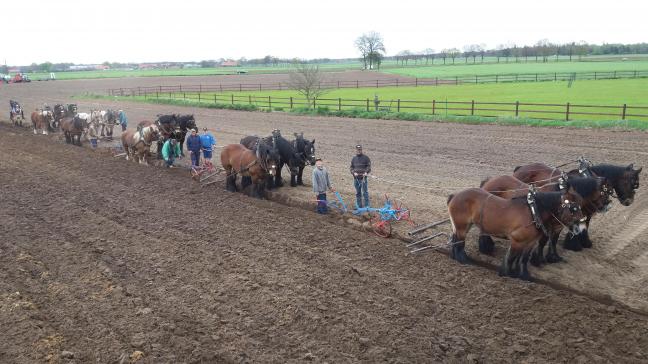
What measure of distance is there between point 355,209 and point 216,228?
3157mm

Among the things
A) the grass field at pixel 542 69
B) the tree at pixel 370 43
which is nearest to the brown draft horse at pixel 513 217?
the grass field at pixel 542 69

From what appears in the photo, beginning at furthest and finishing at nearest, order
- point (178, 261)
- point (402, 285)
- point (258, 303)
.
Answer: point (178, 261)
point (402, 285)
point (258, 303)

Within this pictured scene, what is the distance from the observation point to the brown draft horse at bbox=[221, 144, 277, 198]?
1308 centimetres

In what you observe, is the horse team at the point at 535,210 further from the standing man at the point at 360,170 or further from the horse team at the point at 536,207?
the standing man at the point at 360,170

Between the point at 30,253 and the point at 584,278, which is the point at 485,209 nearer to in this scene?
the point at 584,278

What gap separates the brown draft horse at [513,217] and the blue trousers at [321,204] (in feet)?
12.3

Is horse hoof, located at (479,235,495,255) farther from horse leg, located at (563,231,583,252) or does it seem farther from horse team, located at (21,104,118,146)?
horse team, located at (21,104,118,146)

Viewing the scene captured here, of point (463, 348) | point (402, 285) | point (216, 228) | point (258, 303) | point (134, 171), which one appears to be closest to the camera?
point (463, 348)

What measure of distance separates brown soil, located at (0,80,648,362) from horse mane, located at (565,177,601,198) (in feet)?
4.11

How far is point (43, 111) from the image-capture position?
26.3m

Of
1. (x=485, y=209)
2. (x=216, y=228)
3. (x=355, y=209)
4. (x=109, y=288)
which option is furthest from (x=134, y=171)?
(x=485, y=209)

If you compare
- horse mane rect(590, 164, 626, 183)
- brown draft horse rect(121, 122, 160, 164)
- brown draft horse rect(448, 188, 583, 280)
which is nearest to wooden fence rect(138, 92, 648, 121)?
horse mane rect(590, 164, 626, 183)

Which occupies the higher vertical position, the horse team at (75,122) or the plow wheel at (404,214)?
the horse team at (75,122)

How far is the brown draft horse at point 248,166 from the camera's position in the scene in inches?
515
